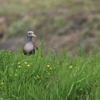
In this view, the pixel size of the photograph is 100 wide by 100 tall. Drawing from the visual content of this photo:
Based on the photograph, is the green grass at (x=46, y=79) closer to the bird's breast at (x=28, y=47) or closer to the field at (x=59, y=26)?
the bird's breast at (x=28, y=47)

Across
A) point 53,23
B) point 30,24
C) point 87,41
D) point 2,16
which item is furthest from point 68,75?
point 2,16

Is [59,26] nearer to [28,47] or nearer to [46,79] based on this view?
[28,47]

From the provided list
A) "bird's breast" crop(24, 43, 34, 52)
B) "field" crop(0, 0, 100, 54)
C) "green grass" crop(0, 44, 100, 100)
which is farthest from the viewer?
"field" crop(0, 0, 100, 54)

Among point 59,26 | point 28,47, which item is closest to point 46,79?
point 28,47

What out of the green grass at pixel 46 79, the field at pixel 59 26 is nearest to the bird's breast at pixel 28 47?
the green grass at pixel 46 79

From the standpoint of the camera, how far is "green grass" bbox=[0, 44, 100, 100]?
16.0 feet

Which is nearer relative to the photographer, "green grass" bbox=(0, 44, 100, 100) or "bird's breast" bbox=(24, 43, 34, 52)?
"green grass" bbox=(0, 44, 100, 100)

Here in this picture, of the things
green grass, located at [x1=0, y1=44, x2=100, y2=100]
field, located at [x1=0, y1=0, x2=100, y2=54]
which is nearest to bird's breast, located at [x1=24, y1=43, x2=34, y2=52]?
green grass, located at [x1=0, y1=44, x2=100, y2=100]

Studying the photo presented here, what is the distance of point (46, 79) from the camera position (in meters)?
5.50

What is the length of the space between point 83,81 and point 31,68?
781 millimetres

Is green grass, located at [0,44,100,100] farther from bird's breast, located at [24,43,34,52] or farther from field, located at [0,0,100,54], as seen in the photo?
field, located at [0,0,100,54]

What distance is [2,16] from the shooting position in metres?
24.6

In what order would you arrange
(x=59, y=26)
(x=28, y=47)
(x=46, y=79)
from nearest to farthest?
(x=46, y=79), (x=28, y=47), (x=59, y=26)

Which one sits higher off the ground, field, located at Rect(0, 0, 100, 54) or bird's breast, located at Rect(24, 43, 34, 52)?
bird's breast, located at Rect(24, 43, 34, 52)
